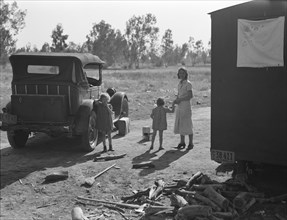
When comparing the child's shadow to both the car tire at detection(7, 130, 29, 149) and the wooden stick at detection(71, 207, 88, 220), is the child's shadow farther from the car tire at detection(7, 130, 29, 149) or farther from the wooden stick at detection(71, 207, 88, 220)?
the car tire at detection(7, 130, 29, 149)

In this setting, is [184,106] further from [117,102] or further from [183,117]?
[117,102]

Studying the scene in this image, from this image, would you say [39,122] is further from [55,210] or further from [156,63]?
[156,63]

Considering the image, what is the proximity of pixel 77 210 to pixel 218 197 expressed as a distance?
1827 millimetres

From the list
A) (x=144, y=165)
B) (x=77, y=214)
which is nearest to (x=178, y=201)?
(x=77, y=214)

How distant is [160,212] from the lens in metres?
4.65

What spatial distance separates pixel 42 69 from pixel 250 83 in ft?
16.1

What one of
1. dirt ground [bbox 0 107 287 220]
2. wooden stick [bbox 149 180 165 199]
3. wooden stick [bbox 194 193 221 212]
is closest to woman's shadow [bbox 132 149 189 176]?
dirt ground [bbox 0 107 287 220]

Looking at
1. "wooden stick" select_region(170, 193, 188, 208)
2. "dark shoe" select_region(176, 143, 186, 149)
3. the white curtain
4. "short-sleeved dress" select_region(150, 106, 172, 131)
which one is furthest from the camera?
"dark shoe" select_region(176, 143, 186, 149)

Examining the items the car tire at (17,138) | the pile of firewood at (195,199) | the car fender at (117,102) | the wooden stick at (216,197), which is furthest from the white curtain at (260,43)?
the car tire at (17,138)

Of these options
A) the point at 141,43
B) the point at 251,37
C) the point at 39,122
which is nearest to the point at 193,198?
the point at 251,37

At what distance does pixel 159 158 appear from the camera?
734 cm

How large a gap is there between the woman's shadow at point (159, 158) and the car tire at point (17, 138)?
2.84 m

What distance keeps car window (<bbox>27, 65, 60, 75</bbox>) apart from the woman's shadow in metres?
2.60

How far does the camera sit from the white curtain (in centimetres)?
481
